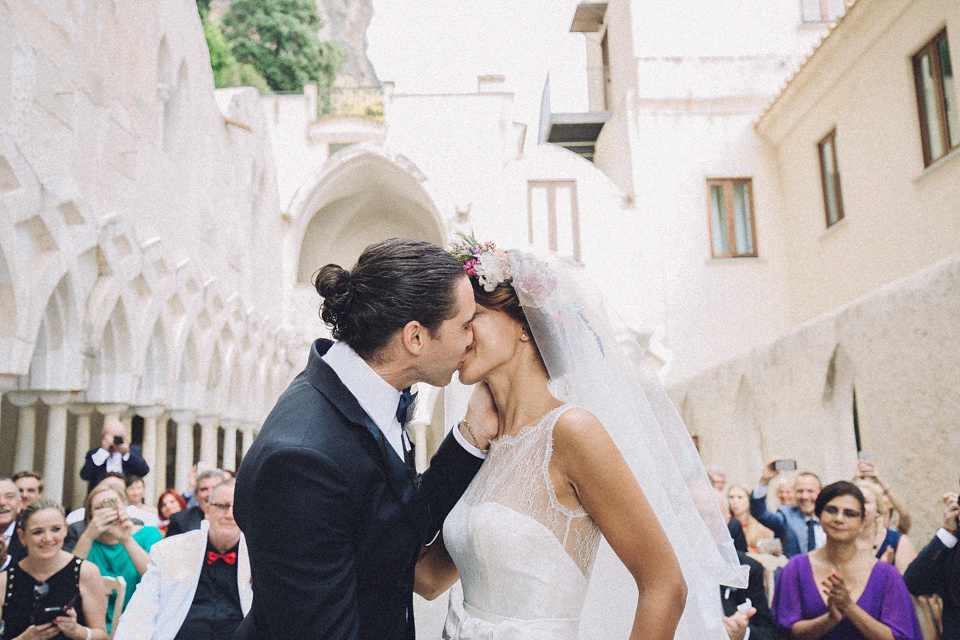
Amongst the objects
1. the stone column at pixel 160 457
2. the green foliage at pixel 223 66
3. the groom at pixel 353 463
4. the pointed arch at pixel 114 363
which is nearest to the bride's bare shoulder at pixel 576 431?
the groom at pixel 353 463

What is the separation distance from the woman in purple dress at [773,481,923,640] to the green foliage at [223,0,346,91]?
3130 centimetres

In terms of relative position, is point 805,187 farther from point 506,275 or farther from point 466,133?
point 506,275

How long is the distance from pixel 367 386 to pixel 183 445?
10.1 m

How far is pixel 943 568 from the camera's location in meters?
4.12

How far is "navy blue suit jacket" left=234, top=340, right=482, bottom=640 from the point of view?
68.1 inches

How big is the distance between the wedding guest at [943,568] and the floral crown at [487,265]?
9.66ft

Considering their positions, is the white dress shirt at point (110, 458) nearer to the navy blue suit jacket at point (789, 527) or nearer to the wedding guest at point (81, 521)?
the wedding guest at point (81, 521)

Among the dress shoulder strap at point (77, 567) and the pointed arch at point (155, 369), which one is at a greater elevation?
the pointed arch at point (155, 369)

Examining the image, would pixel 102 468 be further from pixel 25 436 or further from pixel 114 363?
pixel 114 363

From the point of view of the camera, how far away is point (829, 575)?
3740mm

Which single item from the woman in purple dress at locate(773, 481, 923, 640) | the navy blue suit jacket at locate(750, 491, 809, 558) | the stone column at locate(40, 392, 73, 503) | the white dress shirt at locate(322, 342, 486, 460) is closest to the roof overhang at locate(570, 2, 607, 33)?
the stone column at locate(40, 392, 73, 503)

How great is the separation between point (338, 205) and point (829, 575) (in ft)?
60.7

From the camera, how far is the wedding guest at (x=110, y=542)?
15.2 feet

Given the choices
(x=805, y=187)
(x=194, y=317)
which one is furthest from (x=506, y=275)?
(x=805, y=187)
